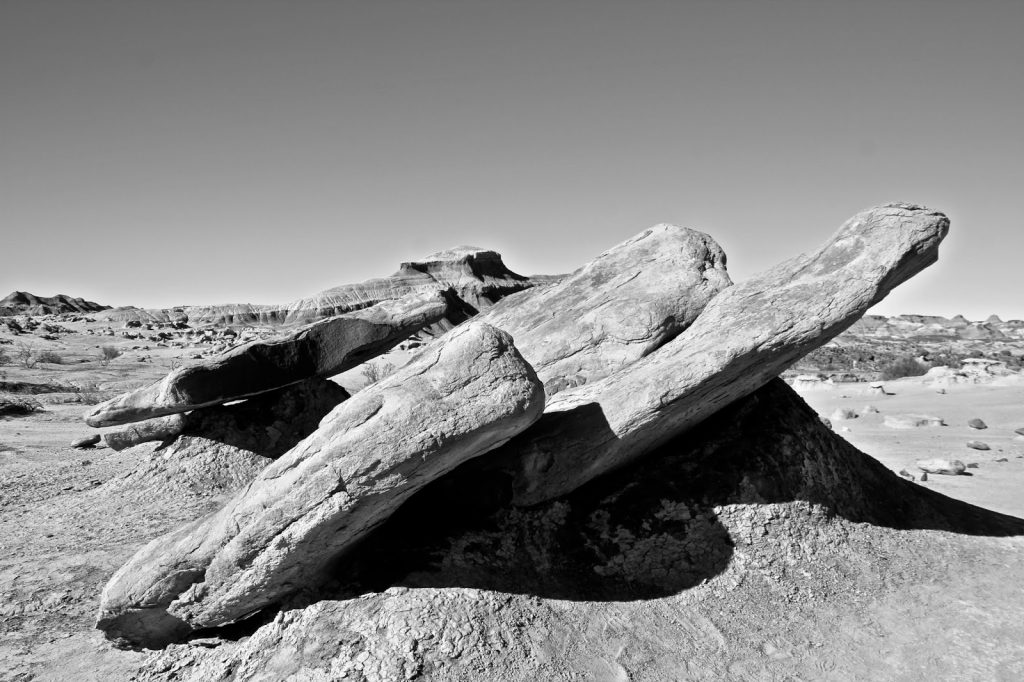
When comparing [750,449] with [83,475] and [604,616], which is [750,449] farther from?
[83,475]

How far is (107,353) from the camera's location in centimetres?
2728

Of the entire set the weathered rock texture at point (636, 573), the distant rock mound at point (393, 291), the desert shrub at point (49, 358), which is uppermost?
the distant rock mound at point (393, 291)

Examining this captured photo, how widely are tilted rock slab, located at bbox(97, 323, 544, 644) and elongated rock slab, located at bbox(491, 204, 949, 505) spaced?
38.0 inches

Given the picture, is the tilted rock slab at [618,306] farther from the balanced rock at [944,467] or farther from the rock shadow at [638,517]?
the balanced rock at [944,467]

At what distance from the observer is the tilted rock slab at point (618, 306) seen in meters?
6.26

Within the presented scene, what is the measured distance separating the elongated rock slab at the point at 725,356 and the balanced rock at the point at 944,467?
694 cm

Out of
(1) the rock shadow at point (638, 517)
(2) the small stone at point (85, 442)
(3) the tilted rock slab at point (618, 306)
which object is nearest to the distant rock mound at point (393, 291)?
(2) the small stone at point (85, 442)

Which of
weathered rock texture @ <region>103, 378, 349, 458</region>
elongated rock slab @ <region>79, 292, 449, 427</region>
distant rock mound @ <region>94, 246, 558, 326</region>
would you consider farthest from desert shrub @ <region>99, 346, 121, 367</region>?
distant rock mound @ <region>94, 246, 558, 326</region>

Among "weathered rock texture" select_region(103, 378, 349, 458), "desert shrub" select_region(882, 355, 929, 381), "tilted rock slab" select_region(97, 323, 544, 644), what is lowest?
"desert shrub" select_region(882, 355, 929, 381)

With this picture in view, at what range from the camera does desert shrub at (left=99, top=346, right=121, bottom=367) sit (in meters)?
25.8

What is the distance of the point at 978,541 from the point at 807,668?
2953 mm

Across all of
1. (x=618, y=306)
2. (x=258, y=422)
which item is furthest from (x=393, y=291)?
(x=618, y=306)

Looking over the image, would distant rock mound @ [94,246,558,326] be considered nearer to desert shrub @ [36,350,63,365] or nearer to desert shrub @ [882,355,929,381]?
desert shrub @ [36,350,63,365]

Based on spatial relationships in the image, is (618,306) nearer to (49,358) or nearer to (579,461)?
(579,461)
